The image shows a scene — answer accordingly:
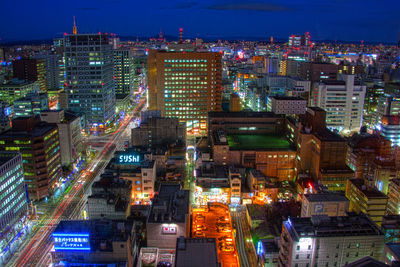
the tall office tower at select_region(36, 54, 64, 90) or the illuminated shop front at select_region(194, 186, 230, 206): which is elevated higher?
the tall office tower at select_region(36, 54, 64, 90)

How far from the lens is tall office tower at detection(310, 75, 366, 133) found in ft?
372

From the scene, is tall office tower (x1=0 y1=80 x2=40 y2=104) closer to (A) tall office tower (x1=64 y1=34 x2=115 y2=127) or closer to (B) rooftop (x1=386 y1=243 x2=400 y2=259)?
(A) tall office tower (x1=64 y1=34 x2=115 y2=127)

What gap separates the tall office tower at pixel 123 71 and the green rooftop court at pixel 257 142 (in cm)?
8333

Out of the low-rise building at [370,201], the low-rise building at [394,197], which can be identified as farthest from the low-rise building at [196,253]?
the low-rise building at [394,197]

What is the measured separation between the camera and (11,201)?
192 feet

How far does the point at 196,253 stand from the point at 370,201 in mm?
34217

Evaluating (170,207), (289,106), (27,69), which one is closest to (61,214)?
(170,207)

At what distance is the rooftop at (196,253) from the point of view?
4044 cm

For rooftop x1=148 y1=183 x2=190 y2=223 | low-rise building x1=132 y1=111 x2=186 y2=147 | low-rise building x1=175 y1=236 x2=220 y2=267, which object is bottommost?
low-rise building x1=175 y1=236 x2=220 y2=267

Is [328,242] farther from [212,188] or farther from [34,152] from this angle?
[34,152]

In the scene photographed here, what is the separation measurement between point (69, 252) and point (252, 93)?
393 feet

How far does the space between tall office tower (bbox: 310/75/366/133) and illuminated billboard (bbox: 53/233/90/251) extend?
300ft

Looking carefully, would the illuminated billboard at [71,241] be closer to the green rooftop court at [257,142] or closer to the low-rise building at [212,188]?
the low-rise building at [212,188]

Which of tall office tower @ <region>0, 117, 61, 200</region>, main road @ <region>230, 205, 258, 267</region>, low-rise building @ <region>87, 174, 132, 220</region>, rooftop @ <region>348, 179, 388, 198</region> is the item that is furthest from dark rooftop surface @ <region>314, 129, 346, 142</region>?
tall office tower @ <region>0, 117, 61, 200</region>
